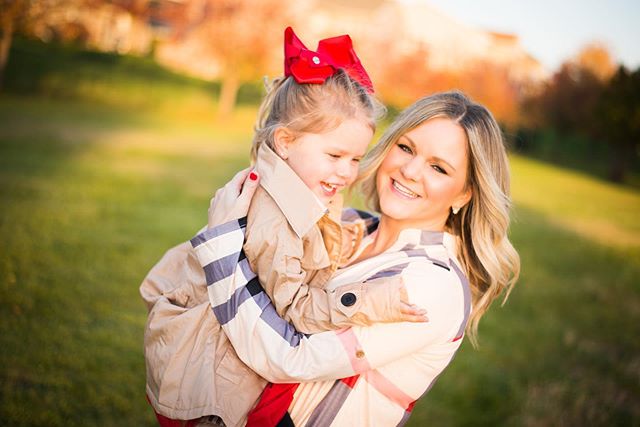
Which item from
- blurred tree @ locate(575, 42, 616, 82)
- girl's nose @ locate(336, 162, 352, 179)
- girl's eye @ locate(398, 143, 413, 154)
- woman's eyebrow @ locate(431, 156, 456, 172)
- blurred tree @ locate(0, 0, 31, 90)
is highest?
woman's eyebrow @ locate(431, 156, 456, 172)

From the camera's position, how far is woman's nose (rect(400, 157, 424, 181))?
8.08 ft

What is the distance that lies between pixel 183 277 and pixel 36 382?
2.22 metres

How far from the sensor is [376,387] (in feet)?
6.79

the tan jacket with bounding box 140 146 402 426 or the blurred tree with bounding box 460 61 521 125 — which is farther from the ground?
the tan jacket with bounding box 140 146 402 426

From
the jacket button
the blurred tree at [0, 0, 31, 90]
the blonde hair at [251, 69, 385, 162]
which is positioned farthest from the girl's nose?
the blurred tree at [0, 0, 31, 90]

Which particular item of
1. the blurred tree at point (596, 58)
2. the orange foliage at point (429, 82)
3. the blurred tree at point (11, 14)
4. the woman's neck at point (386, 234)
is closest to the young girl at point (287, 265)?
the woman's neck at point (386, 234)

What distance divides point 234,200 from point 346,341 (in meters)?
0.66

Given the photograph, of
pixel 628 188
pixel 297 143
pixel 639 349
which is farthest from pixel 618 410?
pixel 628 188

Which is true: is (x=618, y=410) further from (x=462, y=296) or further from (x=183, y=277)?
(x=183, y=277)

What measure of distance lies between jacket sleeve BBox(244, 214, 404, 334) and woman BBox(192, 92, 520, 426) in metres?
0.04

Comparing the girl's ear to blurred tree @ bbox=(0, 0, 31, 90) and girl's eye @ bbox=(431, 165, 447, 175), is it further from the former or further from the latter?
blurred tree @ bbox=(0, 0, 31, 90)

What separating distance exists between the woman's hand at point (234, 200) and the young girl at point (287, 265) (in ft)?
0.12

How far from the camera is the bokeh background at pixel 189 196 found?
4516mm

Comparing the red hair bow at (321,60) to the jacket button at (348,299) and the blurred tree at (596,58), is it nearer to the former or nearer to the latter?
the jacket button at (348,299)
